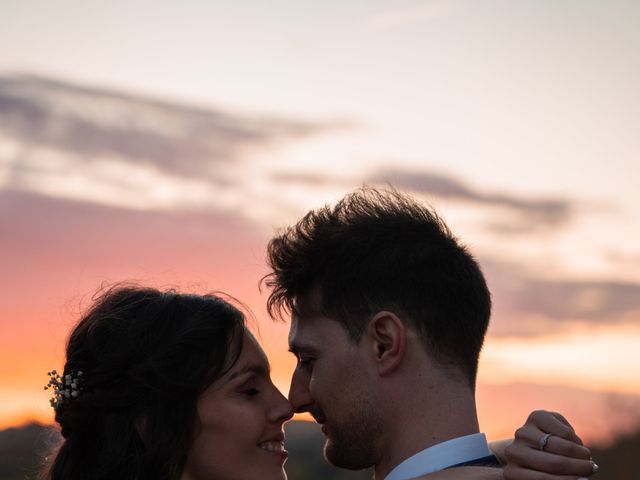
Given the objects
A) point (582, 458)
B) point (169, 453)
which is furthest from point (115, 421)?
point (582, 458)

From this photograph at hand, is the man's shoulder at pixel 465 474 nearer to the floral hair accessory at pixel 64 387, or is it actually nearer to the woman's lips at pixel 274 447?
the woman's lips at pixel 274 447

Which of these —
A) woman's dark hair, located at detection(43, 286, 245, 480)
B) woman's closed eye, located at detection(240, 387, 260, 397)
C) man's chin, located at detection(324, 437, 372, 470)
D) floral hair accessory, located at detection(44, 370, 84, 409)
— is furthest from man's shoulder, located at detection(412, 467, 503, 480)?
floral hair accessory, located at detection(44, 370, 84, 409)

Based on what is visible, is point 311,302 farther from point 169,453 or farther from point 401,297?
point 169,453

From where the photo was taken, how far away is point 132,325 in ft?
18.6

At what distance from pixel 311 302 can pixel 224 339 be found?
0.60 meters

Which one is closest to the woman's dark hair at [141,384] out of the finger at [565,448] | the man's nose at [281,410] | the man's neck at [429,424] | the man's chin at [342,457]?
the man's nose at [281,410]

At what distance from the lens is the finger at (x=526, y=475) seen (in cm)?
448

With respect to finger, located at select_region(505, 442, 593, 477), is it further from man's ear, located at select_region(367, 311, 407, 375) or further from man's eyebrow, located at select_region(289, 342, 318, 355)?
man's eyebrow, located at select_region(289, 342, 318, 355)

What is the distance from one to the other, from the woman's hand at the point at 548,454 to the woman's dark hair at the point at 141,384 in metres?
1.82

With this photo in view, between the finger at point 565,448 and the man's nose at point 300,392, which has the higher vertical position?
the man's nose at point 300,392

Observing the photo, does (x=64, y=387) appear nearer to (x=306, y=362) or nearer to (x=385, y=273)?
(x=306, y=362)

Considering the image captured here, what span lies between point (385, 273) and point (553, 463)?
1.39 meters

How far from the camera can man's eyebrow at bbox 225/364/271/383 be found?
5.62 m

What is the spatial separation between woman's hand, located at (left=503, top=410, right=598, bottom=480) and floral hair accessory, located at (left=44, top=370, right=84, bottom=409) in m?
2.54
